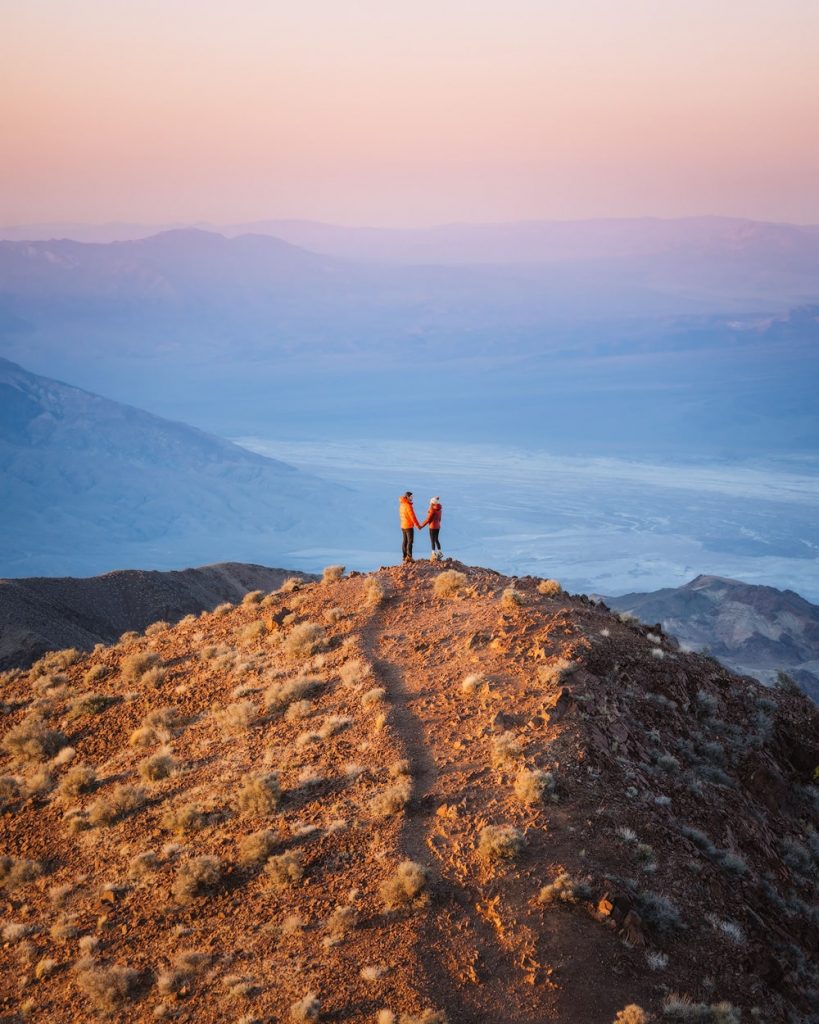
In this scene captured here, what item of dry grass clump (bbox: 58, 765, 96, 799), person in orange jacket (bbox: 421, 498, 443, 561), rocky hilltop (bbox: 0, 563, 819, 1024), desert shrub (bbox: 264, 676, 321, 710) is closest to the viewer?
rocky hilltop (bbox: 0, 563, 819, 1024)

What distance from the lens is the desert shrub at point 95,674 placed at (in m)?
21.5

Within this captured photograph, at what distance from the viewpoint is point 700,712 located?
1694cm

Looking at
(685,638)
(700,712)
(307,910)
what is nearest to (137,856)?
(307,910)

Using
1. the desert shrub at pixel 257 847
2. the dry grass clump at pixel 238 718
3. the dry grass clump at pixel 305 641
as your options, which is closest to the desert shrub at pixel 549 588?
the dry grass clump at pixel 305 641

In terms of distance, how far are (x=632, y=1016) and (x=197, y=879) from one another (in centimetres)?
550

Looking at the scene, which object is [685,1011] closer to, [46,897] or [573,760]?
[573,760]

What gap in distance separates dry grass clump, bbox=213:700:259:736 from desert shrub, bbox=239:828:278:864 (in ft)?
12.3

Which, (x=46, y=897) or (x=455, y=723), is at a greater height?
(x=455, y=723)

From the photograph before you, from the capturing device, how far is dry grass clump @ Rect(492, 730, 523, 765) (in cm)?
1371

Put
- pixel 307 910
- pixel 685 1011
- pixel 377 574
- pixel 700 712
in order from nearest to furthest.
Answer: pixel 685 1011 → pixel 307 910 → pixel 700 712 → pixel 377 574

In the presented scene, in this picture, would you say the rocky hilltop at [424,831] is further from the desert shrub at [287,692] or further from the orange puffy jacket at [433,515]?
the orange puffy jacket at [433,515]

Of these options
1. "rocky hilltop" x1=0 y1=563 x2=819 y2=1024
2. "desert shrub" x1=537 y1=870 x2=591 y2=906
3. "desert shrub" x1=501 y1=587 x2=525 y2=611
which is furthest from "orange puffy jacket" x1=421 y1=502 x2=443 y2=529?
"desert shrub" x1=537 y1=870 x2=591 y2=906

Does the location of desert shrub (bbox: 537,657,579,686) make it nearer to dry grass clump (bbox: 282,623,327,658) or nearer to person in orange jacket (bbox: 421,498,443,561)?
dry grass clump (bbox: 282,623,327,658)

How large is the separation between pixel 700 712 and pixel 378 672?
210 inches
